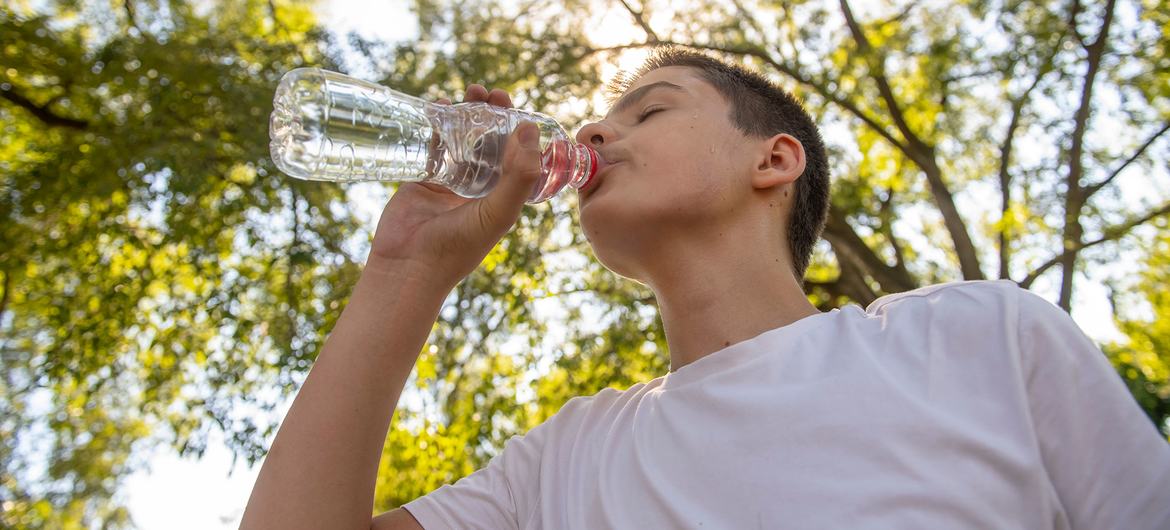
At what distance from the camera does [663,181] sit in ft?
6.51

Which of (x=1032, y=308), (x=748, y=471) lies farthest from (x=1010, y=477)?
(x=748, y=471)

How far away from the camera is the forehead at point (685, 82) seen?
2.24 metres

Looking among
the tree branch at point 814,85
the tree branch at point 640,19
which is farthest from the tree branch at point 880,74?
the tree branch at point 640,19

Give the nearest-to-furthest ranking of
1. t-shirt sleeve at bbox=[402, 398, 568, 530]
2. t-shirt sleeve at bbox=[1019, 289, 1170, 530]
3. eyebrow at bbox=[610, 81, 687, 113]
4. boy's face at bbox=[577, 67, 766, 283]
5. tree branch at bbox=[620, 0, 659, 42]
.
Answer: t-shirt sleeve at bbox=[1019, 289, 1170, 530] → t-shirt sleeve at bbox=[402, 398, 568, 530] → boy's face at bbox=[577, 67, 766, 283] → eyebrow at bbox=[610, 81, 687, 113] → tree branch at bbox=[620, 0, 659, 42]

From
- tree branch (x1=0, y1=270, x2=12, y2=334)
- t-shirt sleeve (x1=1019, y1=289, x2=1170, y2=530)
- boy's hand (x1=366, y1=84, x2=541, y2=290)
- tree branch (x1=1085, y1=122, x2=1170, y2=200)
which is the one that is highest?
tree branch (x1=1085, y1=122, x2=1170, y2=200)

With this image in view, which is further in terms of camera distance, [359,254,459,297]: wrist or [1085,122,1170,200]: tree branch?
[1085,122,1170,200]: tree branch

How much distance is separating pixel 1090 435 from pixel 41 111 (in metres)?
7.23

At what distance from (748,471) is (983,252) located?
6468 millimetres

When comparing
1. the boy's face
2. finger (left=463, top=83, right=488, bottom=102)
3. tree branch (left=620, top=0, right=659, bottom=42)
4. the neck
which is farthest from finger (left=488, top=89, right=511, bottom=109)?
tree branch (left=620, top=0, right=659, bottom=42)

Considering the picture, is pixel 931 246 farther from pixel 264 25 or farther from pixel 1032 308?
pixel 1032 308

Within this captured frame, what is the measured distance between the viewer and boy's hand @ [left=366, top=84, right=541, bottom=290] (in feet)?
5.58

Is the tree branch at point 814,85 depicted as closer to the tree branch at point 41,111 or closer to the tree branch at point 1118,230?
the tree branch at point 1118,230

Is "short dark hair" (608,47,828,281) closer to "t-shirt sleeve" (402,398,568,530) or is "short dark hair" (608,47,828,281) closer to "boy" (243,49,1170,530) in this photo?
"boy" (243,49,1170,530)

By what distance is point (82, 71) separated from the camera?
252 inches
